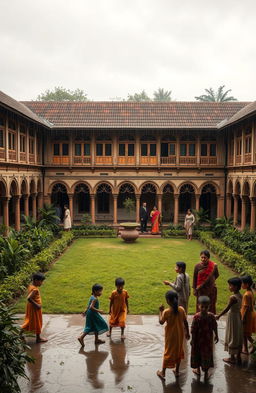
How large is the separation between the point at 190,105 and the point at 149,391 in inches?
885

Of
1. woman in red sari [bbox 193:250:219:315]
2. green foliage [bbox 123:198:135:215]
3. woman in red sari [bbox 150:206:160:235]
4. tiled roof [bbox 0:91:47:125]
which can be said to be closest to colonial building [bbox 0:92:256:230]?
green foliage [bbox 123:198:135:215]

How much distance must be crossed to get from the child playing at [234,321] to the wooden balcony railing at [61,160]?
1901 centimetres

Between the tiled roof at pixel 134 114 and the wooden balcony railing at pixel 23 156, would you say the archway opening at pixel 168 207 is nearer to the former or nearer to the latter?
the tiled roof at pixel 134 114

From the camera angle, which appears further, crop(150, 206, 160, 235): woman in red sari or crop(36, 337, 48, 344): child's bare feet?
Result: crop(150, 206, 160, 235): woman in red sari

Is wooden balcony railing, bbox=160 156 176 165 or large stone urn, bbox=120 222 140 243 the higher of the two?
wooden balcony railing, bbox=160 156 176 165

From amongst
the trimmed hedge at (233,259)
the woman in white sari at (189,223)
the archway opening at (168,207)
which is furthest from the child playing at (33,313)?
the archway opening at (168,207)

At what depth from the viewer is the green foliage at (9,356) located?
17.1 feet

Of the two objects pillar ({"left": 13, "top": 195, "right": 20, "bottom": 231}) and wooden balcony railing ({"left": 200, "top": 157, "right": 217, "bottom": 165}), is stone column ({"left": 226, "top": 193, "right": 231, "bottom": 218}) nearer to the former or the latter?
wooden balcony railing ({"left": 200, "top": 157, "right": 217, "bottom": 165})

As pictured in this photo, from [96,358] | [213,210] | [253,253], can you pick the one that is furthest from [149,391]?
[213,210]

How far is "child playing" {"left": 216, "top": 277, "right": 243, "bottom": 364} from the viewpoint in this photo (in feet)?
22.1

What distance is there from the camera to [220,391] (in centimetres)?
596

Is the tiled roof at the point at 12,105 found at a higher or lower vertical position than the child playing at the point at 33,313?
higher

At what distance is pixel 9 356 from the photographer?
5551 mm

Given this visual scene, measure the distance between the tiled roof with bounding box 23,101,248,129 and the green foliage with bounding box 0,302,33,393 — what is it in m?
18.4
